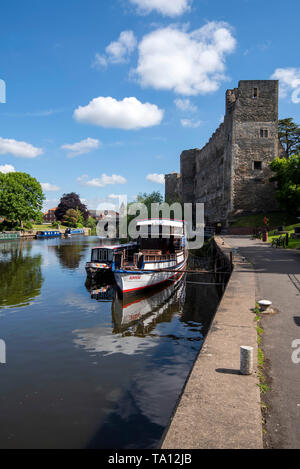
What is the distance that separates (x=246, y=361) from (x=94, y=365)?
4749 mm

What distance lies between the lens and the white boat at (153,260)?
16.1 meters

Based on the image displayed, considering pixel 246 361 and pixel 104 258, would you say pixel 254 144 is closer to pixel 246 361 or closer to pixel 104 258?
pixel 104 258

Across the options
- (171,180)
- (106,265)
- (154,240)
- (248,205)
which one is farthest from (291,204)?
(171,180)

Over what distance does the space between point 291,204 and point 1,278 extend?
3246 cm

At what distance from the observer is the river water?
5.65 meters

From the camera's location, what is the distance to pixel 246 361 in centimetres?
479

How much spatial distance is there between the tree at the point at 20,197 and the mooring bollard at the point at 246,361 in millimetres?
71540

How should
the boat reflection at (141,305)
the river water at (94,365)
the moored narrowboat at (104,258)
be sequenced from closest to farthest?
the river water at (94,365), the boat reflection at (141,305), the moored narrowboat at (104,258)

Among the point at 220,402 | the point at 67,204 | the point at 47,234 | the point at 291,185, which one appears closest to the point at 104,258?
the point at 220,402

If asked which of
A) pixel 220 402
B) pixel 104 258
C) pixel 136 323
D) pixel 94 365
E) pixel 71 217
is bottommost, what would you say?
pixel 136 323

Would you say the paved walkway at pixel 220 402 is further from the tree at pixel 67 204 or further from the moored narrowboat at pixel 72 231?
the tree at pixel 67 204

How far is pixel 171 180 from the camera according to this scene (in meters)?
84.4

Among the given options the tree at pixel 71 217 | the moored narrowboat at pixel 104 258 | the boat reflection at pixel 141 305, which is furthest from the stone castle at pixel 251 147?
the tree at pixel 71 217

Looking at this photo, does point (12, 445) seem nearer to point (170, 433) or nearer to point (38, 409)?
point (38, 409)
